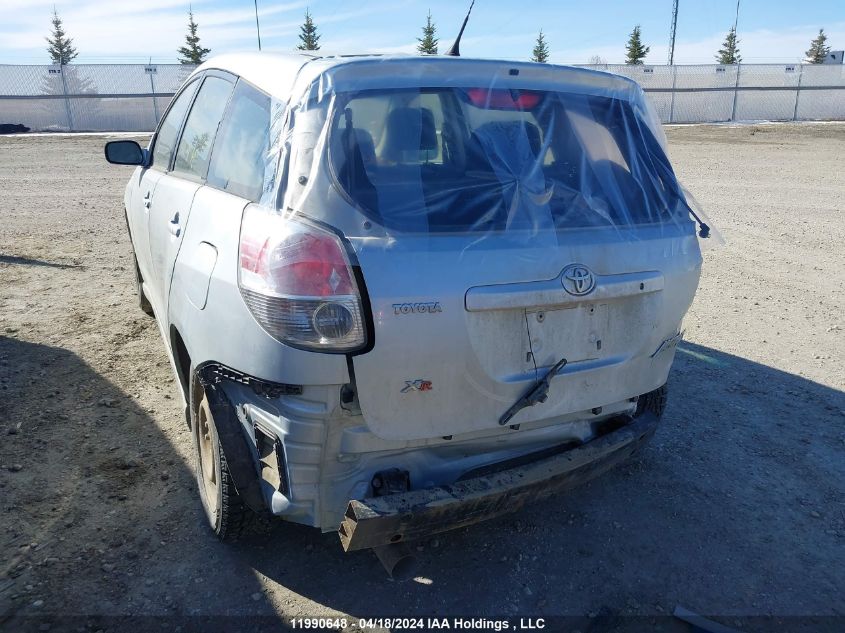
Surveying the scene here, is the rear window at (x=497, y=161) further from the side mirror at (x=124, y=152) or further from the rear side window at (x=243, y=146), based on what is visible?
the side mirror at (x=124, y=152)

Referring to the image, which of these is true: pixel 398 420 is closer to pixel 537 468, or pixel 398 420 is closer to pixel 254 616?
pixel 537 468

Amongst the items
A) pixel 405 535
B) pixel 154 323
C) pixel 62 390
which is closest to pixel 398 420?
pixel 405 535

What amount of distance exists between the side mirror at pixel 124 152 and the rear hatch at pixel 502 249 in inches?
100.0

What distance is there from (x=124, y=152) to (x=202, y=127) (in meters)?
1.14

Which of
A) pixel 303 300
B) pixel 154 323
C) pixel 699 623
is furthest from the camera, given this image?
pixel 154 323

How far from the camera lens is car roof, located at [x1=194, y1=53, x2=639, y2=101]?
8.77 ft

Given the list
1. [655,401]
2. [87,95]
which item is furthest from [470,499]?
[87,95]

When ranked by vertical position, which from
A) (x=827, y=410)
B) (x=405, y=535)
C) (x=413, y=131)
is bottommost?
(x=827, y=410)

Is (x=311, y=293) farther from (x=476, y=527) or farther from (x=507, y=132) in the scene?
(x=476, y=527)

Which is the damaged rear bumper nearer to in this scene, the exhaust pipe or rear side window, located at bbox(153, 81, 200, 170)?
the exhaust pipe

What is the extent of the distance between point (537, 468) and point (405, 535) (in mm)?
582

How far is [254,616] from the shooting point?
8.93 feet

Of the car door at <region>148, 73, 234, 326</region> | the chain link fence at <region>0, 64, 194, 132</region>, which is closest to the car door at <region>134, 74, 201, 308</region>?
the car door at <region>148, 73, 234, 326</region>

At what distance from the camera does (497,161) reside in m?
2.89
